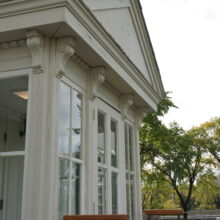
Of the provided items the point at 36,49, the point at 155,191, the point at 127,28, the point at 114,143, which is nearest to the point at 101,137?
the point at 114,143

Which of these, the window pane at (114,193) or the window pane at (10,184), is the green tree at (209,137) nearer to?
the window pane at (114,193)

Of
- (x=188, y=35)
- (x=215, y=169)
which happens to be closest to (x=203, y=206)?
(x=215, y=169)

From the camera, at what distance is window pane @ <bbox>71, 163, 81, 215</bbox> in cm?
326

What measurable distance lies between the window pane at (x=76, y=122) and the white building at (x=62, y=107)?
1 centimetres

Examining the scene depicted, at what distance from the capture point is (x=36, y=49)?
Answer: 3029 mm

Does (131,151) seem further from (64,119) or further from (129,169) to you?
(64,119)

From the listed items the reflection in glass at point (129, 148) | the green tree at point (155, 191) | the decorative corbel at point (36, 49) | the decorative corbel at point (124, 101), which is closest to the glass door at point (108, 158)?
the decorative corbel at point (124, 101)

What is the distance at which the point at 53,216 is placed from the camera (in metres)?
2.78

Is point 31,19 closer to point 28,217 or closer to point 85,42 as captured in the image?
point 85,42

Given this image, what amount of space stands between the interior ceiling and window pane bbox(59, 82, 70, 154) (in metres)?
0.37

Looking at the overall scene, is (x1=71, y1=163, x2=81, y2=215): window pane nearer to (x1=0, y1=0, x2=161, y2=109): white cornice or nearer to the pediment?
(x1=0, y1=0, x2=161, y2=109): white cornice

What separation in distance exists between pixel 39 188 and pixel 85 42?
1480 mm

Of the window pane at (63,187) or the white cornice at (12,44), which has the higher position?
the white cornice at (12,44)

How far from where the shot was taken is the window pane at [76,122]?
3424 mm
